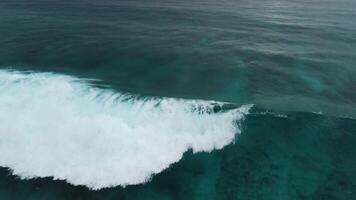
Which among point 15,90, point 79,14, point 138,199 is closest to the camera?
point 138,199

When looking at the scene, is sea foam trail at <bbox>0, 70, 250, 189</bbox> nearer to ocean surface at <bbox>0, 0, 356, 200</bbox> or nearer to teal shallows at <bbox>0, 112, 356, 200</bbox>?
ocean surface at <bbox>0, 0, 356, 200</bbox>

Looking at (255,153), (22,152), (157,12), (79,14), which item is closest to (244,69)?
(255,153)

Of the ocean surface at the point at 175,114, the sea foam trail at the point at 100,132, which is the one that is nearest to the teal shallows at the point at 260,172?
the ocean surface at the point at 175,114

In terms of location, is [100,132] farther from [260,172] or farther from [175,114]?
[260,172]

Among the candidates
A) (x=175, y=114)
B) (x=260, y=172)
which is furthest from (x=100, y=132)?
(x=260, y=172)

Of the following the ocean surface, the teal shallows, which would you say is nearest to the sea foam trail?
the ocean surface

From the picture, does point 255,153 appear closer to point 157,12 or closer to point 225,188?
point 225,188
